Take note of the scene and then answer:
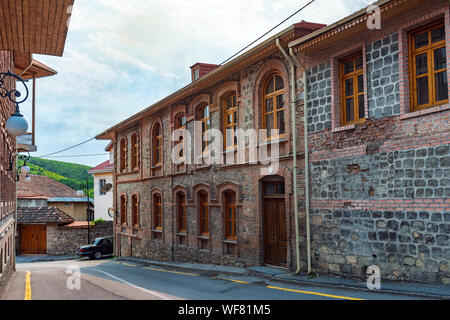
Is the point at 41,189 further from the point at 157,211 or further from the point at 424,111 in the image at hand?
the point at 424,111

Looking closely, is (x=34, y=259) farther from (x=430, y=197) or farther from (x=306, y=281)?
(x=430, y=197)

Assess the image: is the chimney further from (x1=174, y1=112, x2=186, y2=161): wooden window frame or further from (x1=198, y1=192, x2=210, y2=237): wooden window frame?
(x1=198, y1=192, x2=210, y2=237): wooden window frame

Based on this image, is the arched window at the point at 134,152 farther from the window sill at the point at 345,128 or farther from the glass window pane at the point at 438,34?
the glass window pane at the point at 438,34

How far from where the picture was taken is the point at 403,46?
10055mm

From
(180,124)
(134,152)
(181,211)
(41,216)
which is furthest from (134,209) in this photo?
(41,216)

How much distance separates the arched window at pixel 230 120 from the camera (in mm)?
16750

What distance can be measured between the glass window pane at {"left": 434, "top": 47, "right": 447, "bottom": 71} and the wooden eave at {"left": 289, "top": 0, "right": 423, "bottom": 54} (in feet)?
3.59

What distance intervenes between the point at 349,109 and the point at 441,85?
265 centimetres

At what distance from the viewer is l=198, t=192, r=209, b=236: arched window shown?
18906 mm

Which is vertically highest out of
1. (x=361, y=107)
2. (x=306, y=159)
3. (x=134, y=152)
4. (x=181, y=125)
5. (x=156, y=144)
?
(x=181, y=125)

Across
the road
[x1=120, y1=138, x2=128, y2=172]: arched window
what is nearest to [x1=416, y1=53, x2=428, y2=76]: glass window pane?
the road

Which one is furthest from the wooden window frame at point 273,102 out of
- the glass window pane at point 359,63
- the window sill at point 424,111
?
the window sill at point 424,111

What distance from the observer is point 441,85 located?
31.1 feet

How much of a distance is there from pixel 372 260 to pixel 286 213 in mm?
3307
